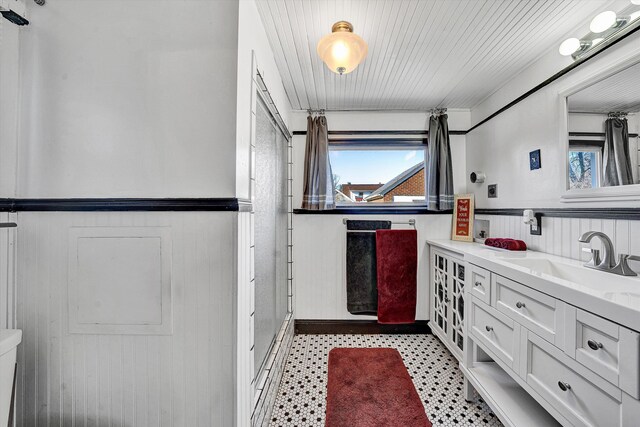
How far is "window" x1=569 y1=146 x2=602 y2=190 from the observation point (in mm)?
1303

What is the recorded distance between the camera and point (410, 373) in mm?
1846

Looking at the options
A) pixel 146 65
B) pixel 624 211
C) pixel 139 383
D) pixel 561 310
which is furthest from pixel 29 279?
pixel 624 211

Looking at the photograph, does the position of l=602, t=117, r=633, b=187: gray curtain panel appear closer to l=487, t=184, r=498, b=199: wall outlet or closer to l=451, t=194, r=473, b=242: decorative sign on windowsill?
l=487, t=184, r=498, b=199: wall outlet

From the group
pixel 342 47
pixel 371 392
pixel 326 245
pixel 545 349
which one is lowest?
pixel 371 392

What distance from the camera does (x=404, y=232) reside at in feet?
7.81

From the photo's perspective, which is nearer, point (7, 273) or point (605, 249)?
point (7, 273)

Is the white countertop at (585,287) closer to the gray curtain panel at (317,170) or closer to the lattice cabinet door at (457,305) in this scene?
the lattice cabinet door at (457,305)

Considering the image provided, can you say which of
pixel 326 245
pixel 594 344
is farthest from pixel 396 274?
pixel 594 344

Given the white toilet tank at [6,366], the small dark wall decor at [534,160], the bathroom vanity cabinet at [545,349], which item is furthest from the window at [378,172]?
the white toilet tank at [6,366]

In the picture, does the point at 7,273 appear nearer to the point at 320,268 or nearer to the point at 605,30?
the point at 320,268

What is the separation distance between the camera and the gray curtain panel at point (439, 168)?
2369mm

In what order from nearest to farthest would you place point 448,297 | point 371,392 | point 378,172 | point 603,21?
point 603,21 < point 371,392 < point 448,297 < point 378,172

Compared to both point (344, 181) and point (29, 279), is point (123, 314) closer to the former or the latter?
point (29, 279)

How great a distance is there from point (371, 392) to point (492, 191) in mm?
1807
